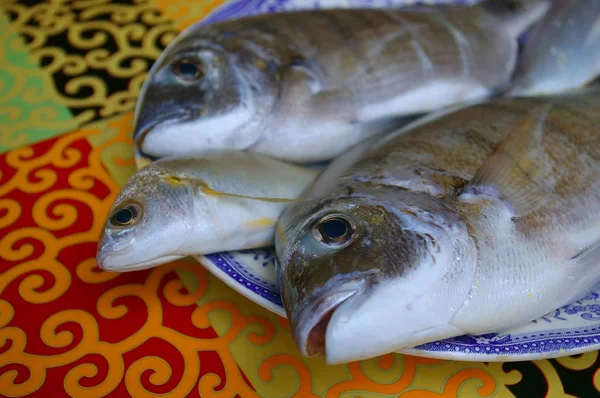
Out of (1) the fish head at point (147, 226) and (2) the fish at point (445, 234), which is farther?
(1) the fish head at point (147, 226)

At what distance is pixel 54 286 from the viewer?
60.3 inches

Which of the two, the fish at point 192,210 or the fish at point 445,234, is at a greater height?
the fish at point 445,234

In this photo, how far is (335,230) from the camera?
1.05 metres

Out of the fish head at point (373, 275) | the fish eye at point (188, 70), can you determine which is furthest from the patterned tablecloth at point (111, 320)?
the fish eye at point (188, 70)

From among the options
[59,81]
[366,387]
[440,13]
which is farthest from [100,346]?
[440,13]

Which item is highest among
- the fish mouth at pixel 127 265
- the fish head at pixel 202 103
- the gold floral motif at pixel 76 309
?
the fish head at pixel 202 103

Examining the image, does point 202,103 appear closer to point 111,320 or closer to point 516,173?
point 111,320

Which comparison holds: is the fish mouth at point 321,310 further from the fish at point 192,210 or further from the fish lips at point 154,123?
the fish lips at point 154,123

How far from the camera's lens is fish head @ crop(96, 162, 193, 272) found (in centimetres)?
120

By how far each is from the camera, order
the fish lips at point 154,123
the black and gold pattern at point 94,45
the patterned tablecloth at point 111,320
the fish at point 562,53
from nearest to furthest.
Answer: the patterned tablecloth at point 111,320
the fish lips at point 154,123
the fish at point 562,53
the black and gold pattern at point 94,45

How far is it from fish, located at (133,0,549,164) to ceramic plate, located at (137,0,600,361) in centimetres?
31

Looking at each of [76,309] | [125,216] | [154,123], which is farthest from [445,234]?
[76,309]

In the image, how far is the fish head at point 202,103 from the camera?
4.71ft

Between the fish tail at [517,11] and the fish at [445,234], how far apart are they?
523 mm
